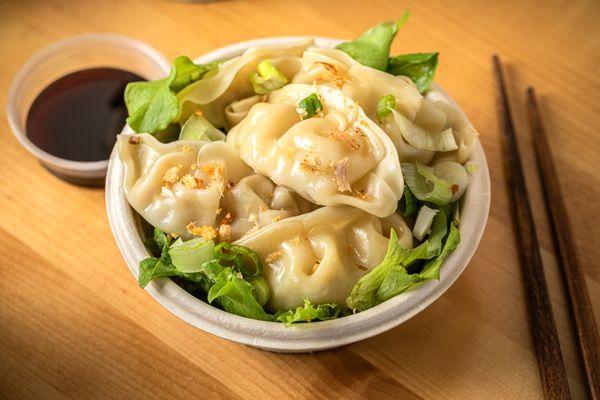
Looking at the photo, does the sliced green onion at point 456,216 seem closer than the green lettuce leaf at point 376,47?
Yes

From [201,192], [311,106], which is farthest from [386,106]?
[201,192]

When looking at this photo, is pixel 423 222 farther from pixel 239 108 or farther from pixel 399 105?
pixel 239 108

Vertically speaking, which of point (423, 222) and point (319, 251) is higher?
point (423, 222)

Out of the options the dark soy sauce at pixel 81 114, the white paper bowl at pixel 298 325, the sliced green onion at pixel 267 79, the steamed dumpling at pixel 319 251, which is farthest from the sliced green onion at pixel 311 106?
the dark soy sauce at pixel 81 114

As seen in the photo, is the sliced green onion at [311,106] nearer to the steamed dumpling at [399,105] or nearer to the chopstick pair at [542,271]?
the steamed dumpling at [399,105]

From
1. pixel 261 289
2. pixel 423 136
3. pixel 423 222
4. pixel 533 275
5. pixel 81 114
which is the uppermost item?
pixel 423 136

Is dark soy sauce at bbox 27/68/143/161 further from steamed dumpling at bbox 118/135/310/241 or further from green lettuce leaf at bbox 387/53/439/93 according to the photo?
green lettuce leaf at bbox 387/53/439/93

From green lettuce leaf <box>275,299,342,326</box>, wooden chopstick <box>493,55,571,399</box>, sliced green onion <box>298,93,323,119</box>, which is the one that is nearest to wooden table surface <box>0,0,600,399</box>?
wooden chopstick <box>493,55,571,399</box>

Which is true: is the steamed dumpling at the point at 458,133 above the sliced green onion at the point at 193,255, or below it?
above
